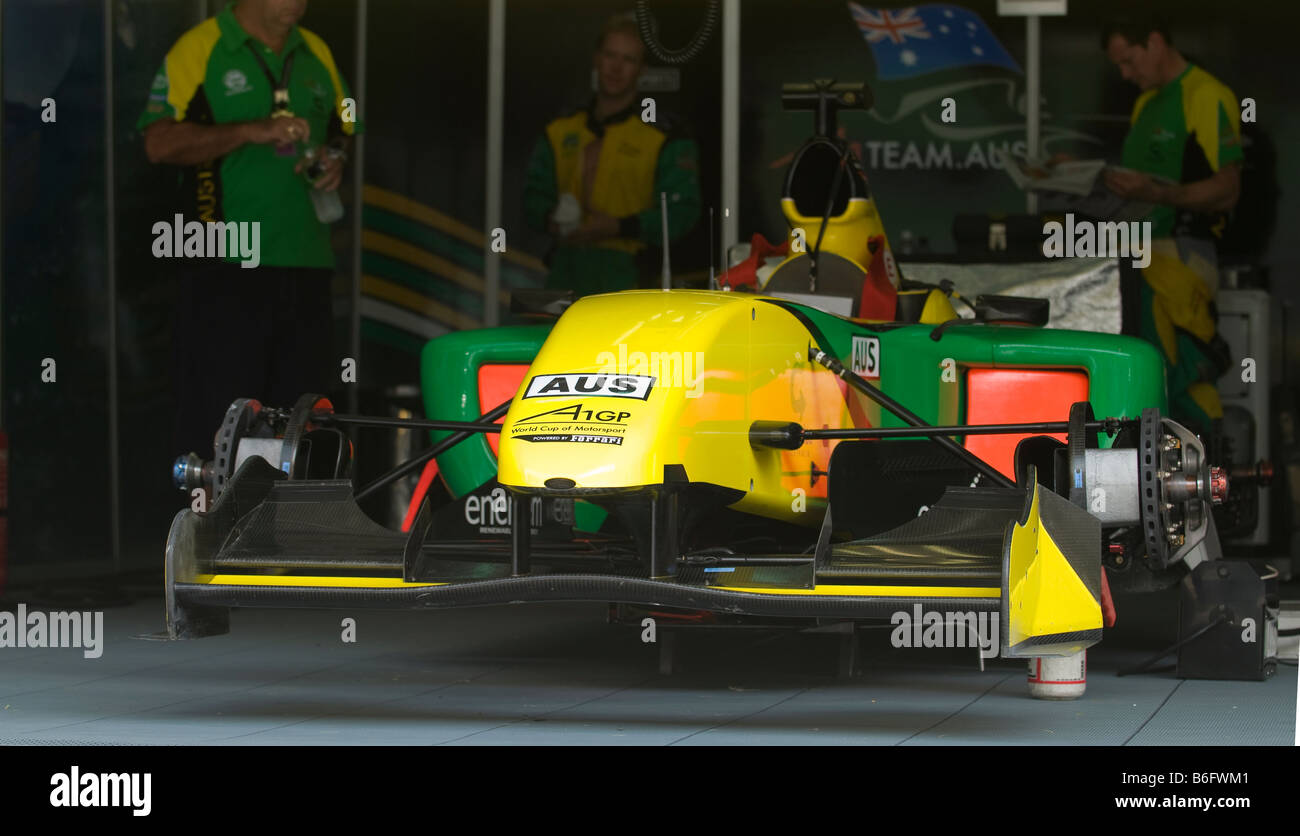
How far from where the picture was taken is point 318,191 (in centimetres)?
911

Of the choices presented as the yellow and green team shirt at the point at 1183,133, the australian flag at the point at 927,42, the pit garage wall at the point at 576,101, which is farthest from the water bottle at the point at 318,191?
the yellow and green team shirt at the point at 1183,133

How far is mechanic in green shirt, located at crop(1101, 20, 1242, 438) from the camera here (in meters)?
10.2

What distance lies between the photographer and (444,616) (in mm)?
8906

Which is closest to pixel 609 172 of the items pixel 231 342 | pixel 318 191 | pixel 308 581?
pixel 318 191

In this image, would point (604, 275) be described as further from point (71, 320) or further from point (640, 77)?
point (71, 320)

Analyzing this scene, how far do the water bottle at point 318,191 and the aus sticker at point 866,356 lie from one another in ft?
10.6

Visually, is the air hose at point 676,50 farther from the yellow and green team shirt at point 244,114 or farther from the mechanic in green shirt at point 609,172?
the yellow and green team shirt at point 244,114

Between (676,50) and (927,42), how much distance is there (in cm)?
150

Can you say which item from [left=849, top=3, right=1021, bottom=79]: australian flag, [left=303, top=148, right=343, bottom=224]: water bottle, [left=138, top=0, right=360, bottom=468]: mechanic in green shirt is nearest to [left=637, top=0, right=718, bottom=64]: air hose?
[left=849, top=3, right=1021, bottom=79]: australian flag

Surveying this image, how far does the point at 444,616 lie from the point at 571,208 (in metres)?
2.77

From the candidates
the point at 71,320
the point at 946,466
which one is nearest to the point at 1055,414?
the point at 946,466

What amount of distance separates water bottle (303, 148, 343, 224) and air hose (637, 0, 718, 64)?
303 centimetres

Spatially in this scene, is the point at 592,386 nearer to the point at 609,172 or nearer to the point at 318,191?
the point at 318,191

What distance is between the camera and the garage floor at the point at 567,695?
5438mm
